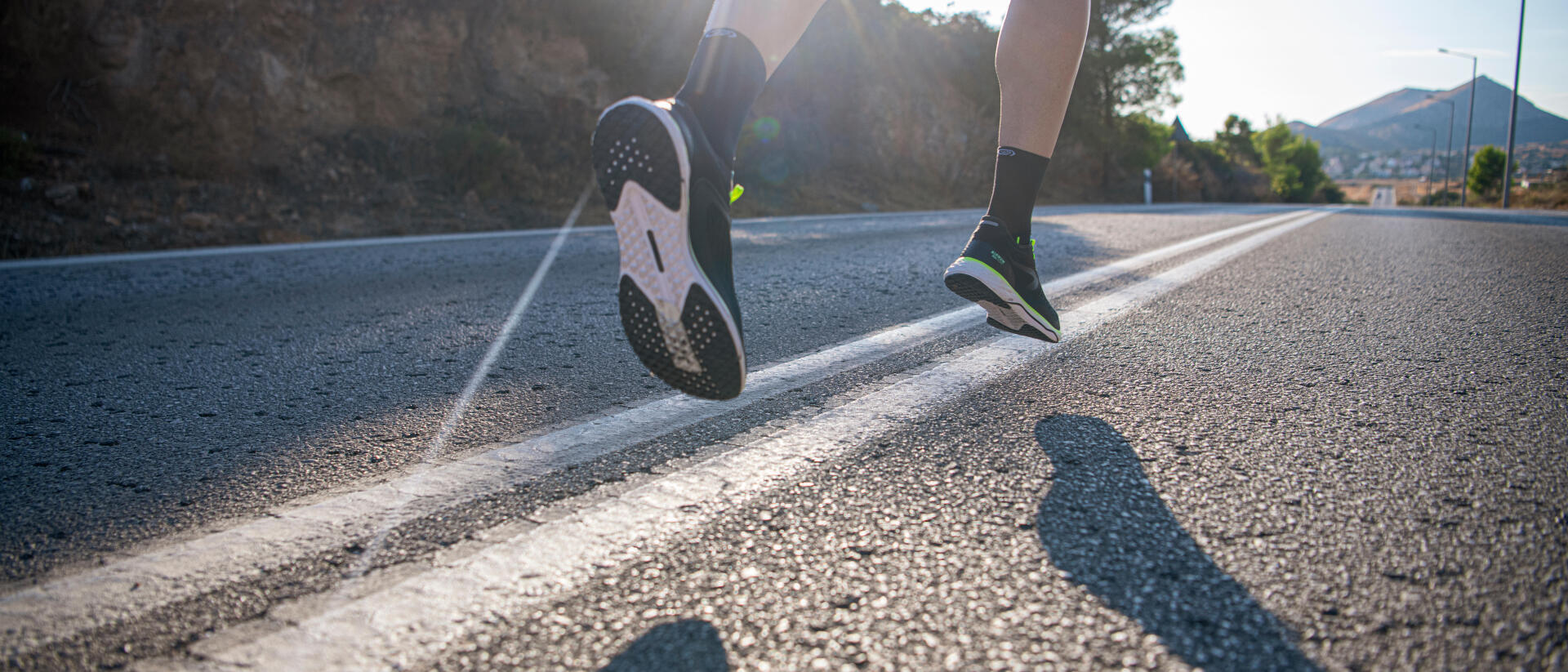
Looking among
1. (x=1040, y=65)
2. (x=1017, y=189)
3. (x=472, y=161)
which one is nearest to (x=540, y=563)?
(x=1017, y=189)

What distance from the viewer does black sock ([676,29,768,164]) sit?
143cm

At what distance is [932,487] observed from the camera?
102 cm

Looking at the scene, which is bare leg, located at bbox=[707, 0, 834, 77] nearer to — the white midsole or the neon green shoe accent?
the white midsole

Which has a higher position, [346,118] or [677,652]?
[346,118]

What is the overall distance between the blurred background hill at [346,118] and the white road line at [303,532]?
5881mm

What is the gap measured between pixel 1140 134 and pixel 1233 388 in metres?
28.3

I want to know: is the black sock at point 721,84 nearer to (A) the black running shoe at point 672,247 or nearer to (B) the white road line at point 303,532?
(A) the black running shoe at point 672,247

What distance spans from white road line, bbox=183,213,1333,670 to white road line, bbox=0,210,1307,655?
159 mm

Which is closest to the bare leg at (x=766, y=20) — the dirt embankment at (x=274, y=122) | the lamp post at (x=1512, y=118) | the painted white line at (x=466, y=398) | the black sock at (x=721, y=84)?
the black sock at (x=721, y=84)

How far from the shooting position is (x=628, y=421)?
4.39 ft

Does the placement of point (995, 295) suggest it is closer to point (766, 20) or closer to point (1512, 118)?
point (766, 20)

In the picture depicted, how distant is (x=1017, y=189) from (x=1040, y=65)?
0.94ft

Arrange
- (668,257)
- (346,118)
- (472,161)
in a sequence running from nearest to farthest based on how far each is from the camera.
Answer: (668,257) → (472,161) → (346,118)

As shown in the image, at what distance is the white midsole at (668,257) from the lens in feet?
4.08
